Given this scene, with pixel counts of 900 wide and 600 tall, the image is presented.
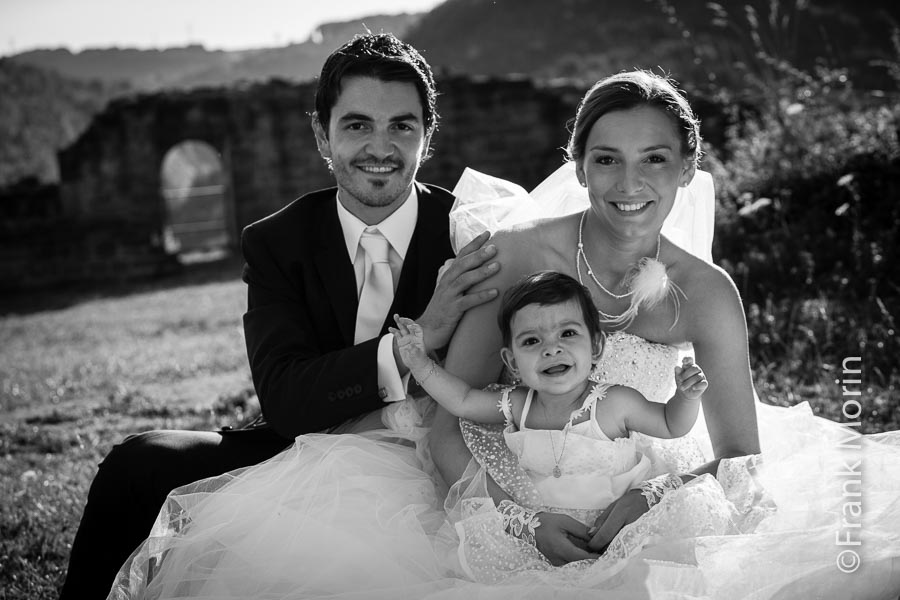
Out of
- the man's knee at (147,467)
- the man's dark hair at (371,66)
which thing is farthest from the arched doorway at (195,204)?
the man's knee at (147,467)

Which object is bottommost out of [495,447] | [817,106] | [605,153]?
[495,447]

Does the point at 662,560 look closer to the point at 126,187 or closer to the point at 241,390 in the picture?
the point at 241,390

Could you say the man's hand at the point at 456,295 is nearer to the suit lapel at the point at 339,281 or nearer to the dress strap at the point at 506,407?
the dress strap at the point at 506,407

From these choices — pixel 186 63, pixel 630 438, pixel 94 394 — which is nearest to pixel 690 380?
pixel 630 438

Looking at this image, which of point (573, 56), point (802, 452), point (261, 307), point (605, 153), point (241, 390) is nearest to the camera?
point (605, 153)

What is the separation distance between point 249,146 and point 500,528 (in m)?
16.5

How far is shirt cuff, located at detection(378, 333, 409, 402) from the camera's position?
9.63ft

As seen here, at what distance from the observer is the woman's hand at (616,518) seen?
2473 mm

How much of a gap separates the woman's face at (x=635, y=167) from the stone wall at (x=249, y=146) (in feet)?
47.1

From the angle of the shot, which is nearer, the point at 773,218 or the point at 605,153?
the point at 605,153

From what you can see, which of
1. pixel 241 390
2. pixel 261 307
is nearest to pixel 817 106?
pixel 241 390

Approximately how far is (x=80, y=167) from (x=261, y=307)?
1611 centimetres

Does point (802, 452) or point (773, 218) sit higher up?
point (773, 218)

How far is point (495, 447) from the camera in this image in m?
2.80
